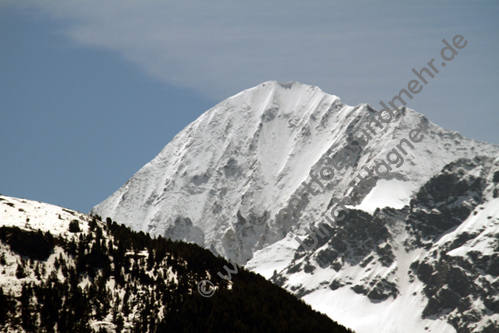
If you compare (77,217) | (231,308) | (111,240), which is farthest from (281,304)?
(77,217)

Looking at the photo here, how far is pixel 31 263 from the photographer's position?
105 metres

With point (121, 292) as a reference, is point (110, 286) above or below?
above

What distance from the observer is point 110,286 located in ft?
360

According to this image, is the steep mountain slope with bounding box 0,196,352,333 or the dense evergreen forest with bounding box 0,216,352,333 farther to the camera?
the steep mountain slope with bounding box 0,196,352,333

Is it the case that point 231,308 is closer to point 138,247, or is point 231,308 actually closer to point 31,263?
point 138,247

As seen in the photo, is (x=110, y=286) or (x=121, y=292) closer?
(x=121, y=292)

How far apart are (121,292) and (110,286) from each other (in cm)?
200

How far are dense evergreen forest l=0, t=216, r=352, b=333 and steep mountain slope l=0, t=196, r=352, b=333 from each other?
0.15m

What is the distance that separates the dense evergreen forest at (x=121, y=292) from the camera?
3910 inches

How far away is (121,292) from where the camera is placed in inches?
4306

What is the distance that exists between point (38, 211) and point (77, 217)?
7595mm

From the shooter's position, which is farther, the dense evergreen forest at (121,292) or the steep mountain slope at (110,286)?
the steep mountain slope at (110,286)

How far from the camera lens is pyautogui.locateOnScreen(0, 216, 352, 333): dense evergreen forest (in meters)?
99.3

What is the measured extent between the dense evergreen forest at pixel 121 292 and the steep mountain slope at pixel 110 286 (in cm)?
15
